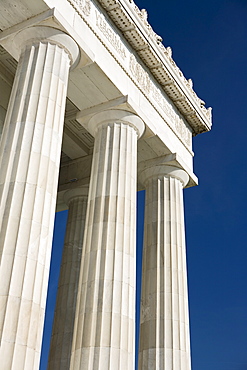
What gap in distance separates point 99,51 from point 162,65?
11.7 metres

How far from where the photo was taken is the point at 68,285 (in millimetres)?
59938

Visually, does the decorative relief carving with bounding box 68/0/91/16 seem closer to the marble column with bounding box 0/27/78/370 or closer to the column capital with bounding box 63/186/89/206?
the marble column with bounding box 0/27/78/370

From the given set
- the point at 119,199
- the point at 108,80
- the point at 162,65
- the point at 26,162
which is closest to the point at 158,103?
the point at 162,65

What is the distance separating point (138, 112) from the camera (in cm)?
5203

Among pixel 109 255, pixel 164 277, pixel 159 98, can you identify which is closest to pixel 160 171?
pixel 159 98

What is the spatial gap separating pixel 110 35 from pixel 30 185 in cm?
2225

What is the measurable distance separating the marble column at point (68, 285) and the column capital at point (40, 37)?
25204 millimetres

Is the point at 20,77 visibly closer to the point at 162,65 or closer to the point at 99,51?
the point at 99,51

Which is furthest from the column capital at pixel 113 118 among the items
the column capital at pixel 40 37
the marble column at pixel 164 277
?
the marble column at pixel 164 277

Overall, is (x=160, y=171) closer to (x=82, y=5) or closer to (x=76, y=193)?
(x=76, y=193)

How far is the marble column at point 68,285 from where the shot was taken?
5653 cm

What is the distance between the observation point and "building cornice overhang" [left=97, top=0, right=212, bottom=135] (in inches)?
2023

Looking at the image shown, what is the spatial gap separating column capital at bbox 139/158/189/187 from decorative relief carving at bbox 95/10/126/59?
13.3 meters

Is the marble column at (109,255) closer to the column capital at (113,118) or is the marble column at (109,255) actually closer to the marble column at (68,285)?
the column capital at (113,118)
